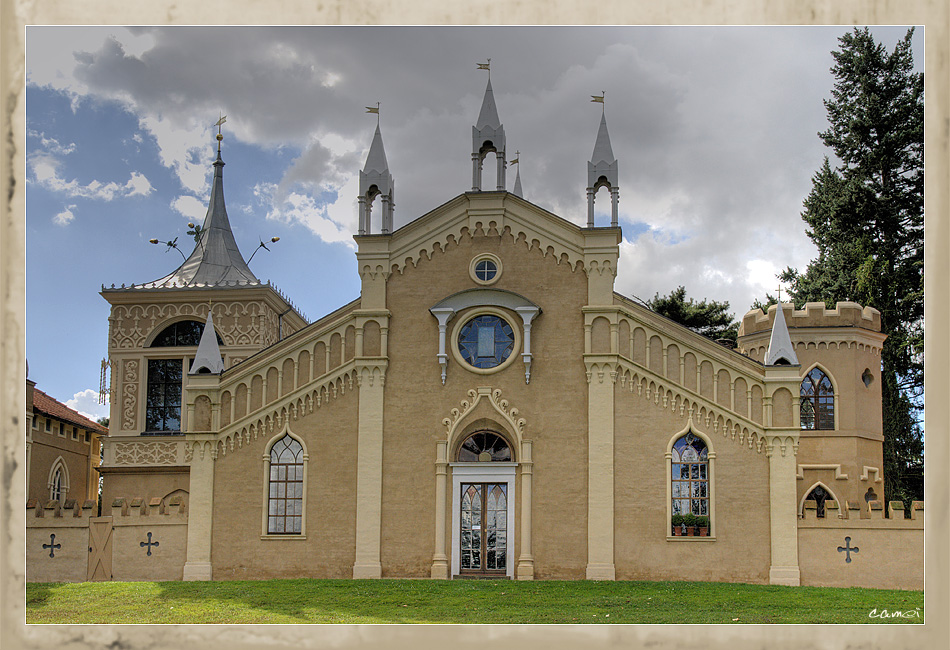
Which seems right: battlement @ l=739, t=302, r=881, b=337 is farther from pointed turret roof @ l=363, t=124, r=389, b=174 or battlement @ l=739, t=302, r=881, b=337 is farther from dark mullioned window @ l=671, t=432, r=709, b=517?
pointed turret roof @ l=363, t=124, r=389, b=174

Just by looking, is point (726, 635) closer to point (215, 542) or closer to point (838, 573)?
point (838, 573)

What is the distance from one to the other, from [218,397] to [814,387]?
17073 millimetres

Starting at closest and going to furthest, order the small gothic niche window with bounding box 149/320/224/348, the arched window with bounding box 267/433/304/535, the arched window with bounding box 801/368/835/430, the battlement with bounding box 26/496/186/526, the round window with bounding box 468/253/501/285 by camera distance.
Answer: the battlement with bounding box 26/496/186/526 → the arched window with bounding box 267/433/304/535 → the round window with bounding box 468/253/501/285 → the arched window with bounding box 801/368/835/430 → the small gothic niche window with bounding box 149/320/224/348

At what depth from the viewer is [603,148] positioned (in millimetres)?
26875

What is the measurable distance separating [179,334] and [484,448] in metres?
13.1

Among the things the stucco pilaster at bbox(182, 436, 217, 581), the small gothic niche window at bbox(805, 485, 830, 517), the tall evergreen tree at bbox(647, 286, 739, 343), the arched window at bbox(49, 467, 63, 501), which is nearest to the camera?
the stucco pilaster at bbox(182, 436, 217, 581)

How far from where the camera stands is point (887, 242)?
3884 centimetres

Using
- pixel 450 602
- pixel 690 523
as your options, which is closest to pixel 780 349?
pixel 690 523

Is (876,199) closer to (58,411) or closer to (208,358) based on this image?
(208,358)

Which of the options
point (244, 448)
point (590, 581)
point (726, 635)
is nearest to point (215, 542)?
point (244, 448)

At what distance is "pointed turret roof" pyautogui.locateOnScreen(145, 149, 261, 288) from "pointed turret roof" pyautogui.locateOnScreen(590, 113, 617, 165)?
13032 millimetres

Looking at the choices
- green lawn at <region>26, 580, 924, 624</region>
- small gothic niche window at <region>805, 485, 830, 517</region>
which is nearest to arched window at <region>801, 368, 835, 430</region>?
small gothic niche window at <region>805, 485, 830, 517</region>

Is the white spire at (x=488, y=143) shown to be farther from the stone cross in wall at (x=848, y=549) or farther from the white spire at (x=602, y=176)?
the stone cross in wall at (x=848, y=549)

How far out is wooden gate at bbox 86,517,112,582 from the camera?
25.4 metres
